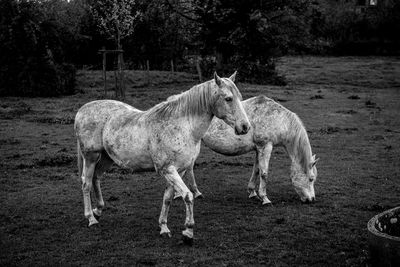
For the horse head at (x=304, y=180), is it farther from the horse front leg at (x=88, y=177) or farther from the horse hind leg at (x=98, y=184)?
the horse front leg at (x=88, y=177)

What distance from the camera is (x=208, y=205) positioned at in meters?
10.8

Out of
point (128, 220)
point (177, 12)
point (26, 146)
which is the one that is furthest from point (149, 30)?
point (128, 220)

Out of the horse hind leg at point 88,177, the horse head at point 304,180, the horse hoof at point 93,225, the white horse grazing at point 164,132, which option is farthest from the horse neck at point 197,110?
the horse head at point 304,180

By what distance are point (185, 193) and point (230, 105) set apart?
66.5 inches

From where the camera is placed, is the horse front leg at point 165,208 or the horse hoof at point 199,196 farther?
the horse hoof at point 199,196

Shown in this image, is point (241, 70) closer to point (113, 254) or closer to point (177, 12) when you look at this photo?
point (177, 12)

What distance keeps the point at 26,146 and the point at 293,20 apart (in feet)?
69.3

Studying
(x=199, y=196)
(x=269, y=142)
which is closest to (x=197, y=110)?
(x=269, y=142)

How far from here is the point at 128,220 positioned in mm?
9633

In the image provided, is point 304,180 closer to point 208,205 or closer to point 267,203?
point 267,203

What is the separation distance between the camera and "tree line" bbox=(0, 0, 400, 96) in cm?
2855

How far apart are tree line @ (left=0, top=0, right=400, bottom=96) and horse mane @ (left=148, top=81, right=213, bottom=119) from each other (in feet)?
61.7

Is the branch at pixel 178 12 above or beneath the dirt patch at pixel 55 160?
above

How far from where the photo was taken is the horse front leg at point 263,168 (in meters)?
10.7
